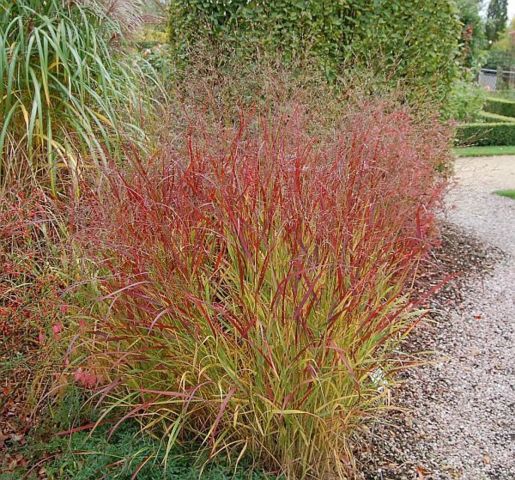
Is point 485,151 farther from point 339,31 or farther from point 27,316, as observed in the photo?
point 27,316

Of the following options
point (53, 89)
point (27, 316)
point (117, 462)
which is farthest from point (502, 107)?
point (117, 462)

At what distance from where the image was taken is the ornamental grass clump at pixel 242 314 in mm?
2010

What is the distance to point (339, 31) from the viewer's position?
17.0 ft

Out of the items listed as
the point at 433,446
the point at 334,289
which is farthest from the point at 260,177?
the point at 433,446

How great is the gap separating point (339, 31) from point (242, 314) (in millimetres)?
3796

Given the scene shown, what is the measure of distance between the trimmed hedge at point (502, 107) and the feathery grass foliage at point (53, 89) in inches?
585

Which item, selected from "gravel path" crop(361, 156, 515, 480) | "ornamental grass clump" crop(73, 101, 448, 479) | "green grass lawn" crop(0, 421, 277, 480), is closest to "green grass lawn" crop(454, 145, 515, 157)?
"gravel path" crop(361, 156, 515, 480)

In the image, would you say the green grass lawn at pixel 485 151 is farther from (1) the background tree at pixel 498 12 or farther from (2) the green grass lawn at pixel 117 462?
(1) the background tree at pixel 498 12

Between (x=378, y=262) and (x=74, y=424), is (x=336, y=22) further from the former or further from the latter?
(x=74, y=424)

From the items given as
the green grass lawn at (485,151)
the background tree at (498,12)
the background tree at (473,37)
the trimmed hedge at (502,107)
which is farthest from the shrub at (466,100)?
the background tree at (498,12)

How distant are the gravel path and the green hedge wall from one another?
188 cm

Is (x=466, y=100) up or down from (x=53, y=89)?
down

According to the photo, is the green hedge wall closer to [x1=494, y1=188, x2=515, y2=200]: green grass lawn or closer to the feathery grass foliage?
the feathery grass foliage

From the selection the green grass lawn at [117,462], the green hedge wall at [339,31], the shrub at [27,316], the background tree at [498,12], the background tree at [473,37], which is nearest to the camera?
the green grass lawn at [117,462]
